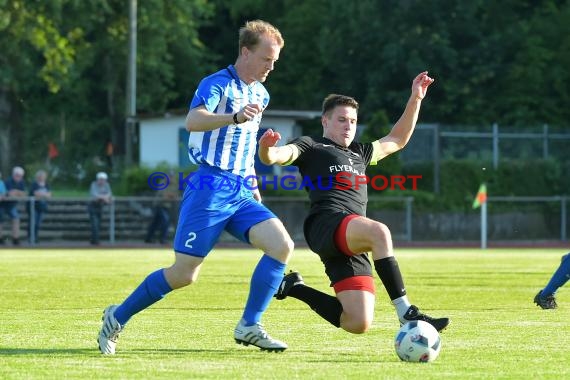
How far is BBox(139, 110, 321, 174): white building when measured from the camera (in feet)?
119

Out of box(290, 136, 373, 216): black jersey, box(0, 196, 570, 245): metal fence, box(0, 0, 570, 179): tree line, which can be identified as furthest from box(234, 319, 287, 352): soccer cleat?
box(0, 0, 570, 179): tree line

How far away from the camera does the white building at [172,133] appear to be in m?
36.2

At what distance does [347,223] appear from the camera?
8.20 metres

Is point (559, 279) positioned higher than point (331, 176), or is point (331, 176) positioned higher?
point (331, 176)

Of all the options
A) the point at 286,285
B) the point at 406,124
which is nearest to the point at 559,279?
the point at 406,124

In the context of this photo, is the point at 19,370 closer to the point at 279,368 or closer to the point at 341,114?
the point at 279,368

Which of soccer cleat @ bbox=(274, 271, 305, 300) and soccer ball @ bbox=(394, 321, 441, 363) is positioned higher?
soccer cleat @ bbox=(274, 271, 305, 300)

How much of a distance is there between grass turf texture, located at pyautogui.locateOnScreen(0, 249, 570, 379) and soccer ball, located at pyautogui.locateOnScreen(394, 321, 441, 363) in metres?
0.10

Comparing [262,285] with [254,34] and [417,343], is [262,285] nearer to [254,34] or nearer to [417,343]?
[417,343]

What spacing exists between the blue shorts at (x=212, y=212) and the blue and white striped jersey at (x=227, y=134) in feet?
0.24

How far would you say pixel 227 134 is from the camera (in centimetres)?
810

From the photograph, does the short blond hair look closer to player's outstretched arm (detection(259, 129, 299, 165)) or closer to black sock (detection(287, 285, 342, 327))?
player's outstretched arm (detection(259, 129, 299, 165))

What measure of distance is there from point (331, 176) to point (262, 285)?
3.25 ft

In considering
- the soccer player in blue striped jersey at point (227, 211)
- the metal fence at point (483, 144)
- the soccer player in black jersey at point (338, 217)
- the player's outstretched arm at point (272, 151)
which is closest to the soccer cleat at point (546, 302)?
the soccer player in black jersey at point (338, 217)
